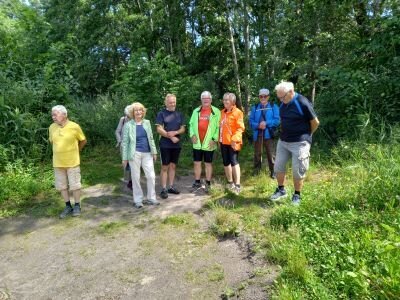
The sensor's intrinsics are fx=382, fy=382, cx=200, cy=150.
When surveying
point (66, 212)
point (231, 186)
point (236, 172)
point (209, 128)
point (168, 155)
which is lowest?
point (66, 212)

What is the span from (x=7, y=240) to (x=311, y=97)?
9.03 meters

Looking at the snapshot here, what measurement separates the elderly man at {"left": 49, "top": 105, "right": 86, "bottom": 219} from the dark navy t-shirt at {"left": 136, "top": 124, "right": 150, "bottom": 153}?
88 cm

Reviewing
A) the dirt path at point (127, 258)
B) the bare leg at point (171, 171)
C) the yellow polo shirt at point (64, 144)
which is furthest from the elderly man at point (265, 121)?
the yellow polo shirt at point (64, 144)

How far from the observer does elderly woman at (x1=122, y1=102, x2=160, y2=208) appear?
6285 mm

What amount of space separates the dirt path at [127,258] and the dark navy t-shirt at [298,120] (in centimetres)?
177

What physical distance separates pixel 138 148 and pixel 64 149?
1.16 metres

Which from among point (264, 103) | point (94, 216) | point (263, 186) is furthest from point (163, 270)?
point (264, 103)

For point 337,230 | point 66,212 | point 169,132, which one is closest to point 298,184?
point 337,230

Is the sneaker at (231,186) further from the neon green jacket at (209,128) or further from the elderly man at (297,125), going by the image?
the elderly man at (297,125)

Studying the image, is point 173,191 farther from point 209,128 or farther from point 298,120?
point 298,120

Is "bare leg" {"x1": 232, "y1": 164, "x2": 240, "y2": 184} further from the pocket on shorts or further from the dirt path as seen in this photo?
the pocket on shorts

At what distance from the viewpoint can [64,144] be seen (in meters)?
5.92

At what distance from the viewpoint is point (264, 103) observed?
7.21 metres

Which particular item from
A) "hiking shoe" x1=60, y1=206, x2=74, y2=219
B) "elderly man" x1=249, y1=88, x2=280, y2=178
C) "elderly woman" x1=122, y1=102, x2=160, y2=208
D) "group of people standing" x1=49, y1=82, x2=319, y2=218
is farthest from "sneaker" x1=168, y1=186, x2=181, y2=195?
"elderly man" x1=249, y1=88, x2=280, y2=178
